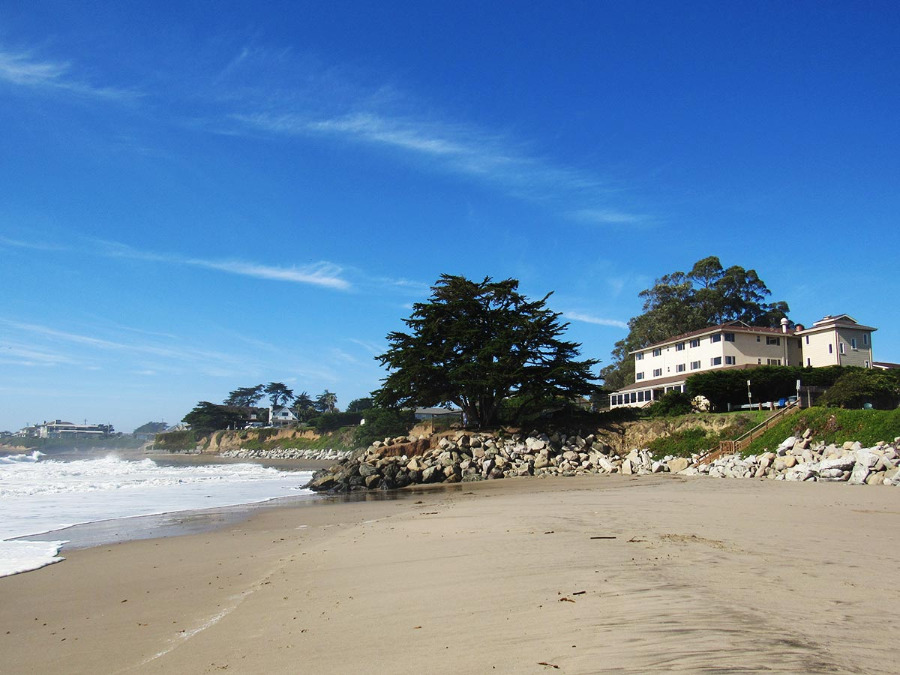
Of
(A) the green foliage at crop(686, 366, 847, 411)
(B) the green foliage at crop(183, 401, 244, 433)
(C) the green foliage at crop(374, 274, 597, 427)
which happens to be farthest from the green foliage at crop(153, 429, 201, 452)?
(A) the green foliage at crop(686, 366, 847, 411)

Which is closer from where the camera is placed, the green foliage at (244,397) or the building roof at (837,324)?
the building roof at (837,324)

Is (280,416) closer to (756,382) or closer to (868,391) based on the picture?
(756,382)

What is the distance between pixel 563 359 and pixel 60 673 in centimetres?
3616

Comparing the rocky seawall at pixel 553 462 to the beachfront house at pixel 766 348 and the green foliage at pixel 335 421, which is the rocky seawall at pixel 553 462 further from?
the green foliage at pixel 335 421

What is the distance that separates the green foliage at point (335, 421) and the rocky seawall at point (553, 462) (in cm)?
5244

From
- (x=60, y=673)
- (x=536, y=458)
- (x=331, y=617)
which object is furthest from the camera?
(x=536, y=458)

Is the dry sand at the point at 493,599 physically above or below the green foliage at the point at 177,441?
above

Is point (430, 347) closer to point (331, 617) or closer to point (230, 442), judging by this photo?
point (331, 617)

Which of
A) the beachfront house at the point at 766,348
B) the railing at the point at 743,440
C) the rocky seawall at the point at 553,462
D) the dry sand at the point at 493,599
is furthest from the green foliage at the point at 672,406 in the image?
the dry sand at the point at 493,599

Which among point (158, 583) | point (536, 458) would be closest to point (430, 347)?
point (536, 458)

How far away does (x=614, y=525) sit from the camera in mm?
11086

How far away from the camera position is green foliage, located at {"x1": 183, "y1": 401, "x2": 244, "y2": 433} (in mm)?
115562

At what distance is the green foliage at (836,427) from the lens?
22.7 meters

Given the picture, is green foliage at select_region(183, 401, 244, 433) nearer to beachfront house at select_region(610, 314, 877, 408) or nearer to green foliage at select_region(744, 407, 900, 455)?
beachfront house at select_region(610, 314, 877, 408)
